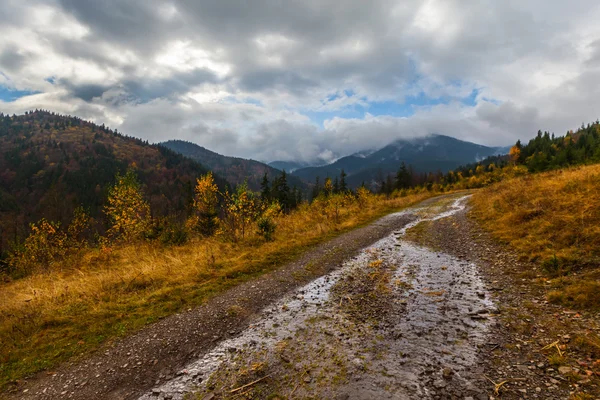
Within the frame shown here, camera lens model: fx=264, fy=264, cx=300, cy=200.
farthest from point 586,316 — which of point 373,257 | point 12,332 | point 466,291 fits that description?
point 12,332

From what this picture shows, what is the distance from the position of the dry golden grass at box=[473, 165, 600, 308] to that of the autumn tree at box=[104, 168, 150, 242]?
23145 mm

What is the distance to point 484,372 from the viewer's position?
16.5 ft

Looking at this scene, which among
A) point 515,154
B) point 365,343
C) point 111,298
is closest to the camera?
point 365,343

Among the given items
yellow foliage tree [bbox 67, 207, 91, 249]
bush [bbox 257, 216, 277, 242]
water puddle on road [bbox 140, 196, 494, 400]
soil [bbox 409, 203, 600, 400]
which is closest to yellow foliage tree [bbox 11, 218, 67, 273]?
yellow foliage tree [bbox 67, 207, 91, 249]

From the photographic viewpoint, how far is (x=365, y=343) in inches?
253

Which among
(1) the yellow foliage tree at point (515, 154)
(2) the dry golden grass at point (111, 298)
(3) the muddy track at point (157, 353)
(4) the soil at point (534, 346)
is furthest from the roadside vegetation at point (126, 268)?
(1) the yellow foliage tree at point (515, 154)

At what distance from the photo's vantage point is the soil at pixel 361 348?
16.1ft

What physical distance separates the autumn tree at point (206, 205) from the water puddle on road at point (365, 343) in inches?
567

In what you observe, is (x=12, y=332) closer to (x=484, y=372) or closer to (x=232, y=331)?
(x=232, y=331)

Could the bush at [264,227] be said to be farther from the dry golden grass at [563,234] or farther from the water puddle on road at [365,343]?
the dry golden grass at [563,234]

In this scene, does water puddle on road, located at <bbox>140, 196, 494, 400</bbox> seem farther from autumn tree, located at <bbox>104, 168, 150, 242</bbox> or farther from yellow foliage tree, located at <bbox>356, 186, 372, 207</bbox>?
yellow foliage tree, located at <bbox>356, 186, 372, 207</bbox>

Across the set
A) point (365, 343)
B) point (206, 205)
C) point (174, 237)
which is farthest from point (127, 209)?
point (365, 343)

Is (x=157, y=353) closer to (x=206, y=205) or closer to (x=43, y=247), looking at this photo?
(x=206, y=205)

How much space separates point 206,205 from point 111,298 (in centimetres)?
1308
